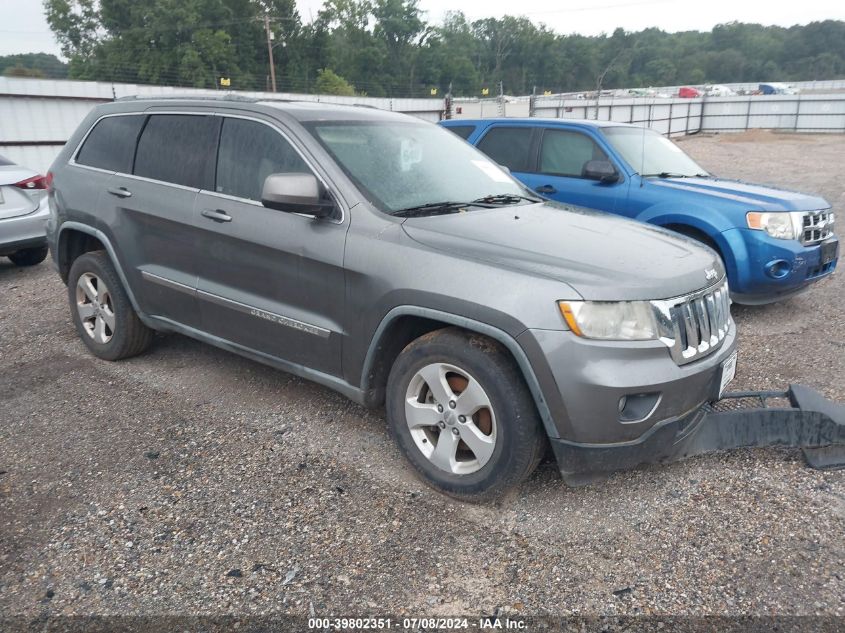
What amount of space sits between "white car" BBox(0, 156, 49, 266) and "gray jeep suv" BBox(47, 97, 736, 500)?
290 centimetres

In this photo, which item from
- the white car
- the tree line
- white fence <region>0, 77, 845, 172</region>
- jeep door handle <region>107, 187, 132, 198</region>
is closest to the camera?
jeep door handle <region>107, 187, 132, 198</region>

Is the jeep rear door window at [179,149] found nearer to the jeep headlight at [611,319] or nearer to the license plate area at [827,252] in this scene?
the jeep headlight at [611,319]

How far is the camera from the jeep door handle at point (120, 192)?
167 inches

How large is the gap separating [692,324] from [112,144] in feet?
12.8

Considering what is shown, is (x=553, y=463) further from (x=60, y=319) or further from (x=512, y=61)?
(x=512, y=61)

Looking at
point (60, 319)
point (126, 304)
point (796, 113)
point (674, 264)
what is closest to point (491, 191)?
point (674, 264)

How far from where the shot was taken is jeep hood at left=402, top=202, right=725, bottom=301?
2760 millimetres

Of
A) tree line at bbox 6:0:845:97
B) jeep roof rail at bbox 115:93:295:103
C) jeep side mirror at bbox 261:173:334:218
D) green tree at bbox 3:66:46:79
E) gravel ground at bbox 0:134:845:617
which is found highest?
tree line at bbox 6:0:845:97

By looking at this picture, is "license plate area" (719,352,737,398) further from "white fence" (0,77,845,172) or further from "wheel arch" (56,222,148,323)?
"wheel arch" (56,222,148,323)

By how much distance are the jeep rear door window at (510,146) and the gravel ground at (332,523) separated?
11.4 ft

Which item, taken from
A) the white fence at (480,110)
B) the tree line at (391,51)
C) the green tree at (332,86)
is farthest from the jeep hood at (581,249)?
the green tree at (332,86)

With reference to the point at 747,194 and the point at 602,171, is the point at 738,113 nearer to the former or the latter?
the point at 747,194

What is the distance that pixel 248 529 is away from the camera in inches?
114

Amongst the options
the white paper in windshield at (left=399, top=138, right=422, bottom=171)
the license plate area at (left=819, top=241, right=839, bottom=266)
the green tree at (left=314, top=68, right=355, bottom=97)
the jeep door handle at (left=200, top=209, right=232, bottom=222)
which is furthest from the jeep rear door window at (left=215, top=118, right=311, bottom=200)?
the green tree at (left=314, top=68, right=355, bottom=97)
